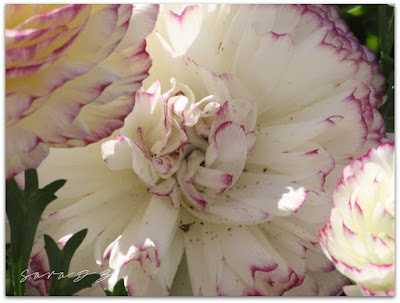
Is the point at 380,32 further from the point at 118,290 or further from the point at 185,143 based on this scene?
the point at 118,290

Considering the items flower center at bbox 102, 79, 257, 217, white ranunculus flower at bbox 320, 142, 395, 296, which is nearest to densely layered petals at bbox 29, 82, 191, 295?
flower center at bbox 102, 79, 257, 217

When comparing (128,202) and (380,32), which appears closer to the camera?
(128,202)

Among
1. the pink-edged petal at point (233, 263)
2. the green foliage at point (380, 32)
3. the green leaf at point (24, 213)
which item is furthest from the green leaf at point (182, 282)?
the green foliage at point (380, 32)

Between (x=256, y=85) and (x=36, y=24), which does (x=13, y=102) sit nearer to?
(x=36, y=24)

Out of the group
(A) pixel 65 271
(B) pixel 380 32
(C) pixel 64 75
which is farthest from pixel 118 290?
(B) pixel 380 32

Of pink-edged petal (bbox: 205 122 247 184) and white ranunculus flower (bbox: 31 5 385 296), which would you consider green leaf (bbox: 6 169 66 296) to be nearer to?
white ranunculus flower (bbox: 31 5 385 296)

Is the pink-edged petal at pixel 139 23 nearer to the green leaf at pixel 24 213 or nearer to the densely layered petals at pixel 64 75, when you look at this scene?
the densely layered petals at pixel 64 75
